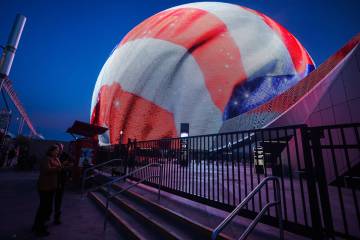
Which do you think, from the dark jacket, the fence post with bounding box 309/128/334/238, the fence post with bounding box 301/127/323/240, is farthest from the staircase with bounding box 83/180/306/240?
the dark jacket

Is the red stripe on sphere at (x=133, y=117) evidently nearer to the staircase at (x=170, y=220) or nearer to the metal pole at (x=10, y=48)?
the metal pole at (x=10, y=48)

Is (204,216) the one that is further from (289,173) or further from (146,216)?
(289,173)

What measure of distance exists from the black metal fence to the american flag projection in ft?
42.2

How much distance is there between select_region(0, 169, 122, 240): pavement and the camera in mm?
4328

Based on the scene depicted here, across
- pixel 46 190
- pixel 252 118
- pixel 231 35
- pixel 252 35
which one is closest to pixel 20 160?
pixel 46 190

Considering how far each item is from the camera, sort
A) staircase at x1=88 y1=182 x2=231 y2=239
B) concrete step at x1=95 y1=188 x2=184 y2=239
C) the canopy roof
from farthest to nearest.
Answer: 1. the canopy roof
2. concrete step at x1=95 y1=188 x2=184 y2=239
3. staircase at x1=88 y1=182 x2=231 y2=239

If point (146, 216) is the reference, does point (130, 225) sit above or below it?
below

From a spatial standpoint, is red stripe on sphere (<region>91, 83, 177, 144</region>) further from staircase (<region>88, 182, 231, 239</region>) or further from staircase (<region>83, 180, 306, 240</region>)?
staircase (<region>83, 180, 306, 240</region>)

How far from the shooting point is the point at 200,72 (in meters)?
24.0

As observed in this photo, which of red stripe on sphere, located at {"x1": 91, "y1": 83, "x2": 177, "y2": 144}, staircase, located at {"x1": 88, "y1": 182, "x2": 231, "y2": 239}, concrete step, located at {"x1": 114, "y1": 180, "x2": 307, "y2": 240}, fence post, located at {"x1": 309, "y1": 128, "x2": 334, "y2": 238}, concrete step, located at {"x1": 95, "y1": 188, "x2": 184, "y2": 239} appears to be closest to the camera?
fence post, located at {"x1": 309, "y1": 128, "x2": 334, "y2": 238}

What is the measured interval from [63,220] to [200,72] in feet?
70.1

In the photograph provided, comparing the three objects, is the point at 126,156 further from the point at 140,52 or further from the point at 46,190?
the point at 140,52

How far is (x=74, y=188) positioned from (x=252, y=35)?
82.4 ft

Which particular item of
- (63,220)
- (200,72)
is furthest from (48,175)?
(200,72)
